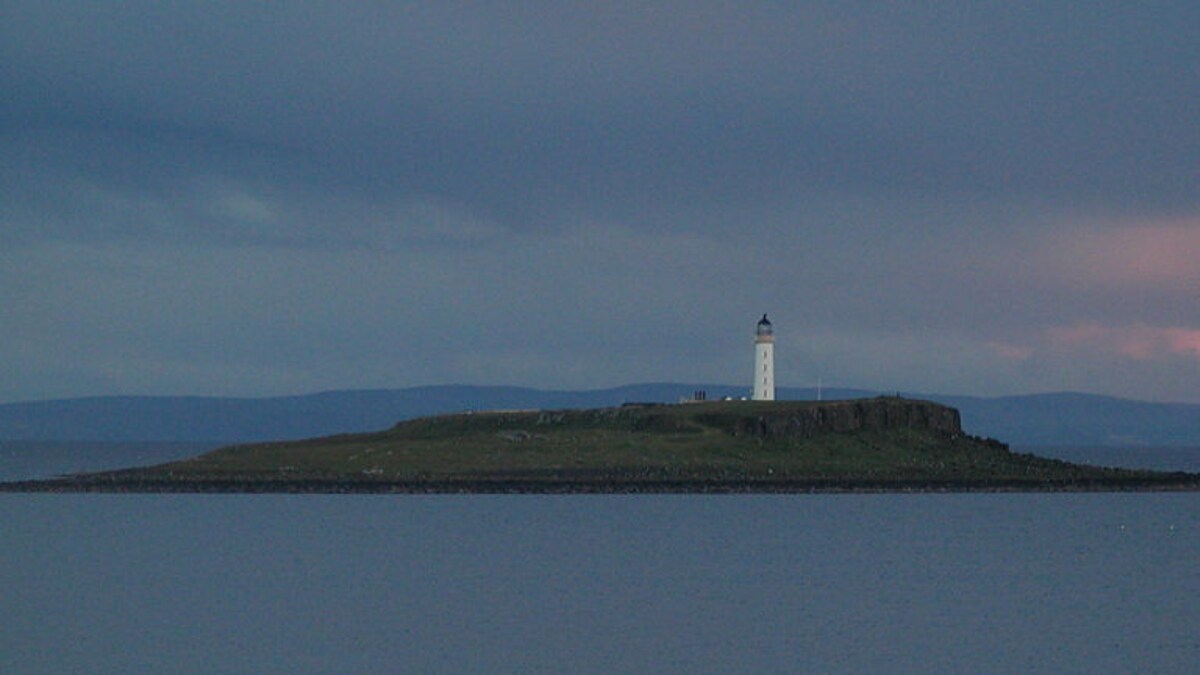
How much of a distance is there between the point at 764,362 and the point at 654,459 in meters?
22.8

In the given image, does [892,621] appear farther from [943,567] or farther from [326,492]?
[326,492]

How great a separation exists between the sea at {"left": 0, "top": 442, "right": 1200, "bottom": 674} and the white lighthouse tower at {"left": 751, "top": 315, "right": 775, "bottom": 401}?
108 feet

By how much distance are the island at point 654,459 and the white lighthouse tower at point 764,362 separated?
4.80 meters

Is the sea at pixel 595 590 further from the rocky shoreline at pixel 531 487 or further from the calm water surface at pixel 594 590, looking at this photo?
the rocky shoreline at pixel 531 487

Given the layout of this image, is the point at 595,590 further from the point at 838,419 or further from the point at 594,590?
the point at 838,419

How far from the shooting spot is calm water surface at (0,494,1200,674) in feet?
137

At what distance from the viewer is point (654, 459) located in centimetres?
11194

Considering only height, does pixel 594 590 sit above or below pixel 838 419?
below

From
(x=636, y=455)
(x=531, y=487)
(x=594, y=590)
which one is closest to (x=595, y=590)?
(x=594, y=590)

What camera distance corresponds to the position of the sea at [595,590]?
137ft

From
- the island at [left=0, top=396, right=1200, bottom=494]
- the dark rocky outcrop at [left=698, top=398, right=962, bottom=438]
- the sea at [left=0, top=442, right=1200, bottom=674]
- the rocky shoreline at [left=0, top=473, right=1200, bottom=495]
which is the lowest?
the sea at [left=0, top=442, right=1200, bottom=674]

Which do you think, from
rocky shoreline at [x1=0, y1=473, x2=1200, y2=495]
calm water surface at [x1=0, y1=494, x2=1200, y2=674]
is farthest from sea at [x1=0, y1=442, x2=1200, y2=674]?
rocky shoreline at [x1=0, y1=473, x2=1200, y2=495]

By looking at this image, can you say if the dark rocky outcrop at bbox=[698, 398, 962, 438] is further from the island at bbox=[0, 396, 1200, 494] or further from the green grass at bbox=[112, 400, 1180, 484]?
the green grass at bbox=[112, 400, 1180, 484]

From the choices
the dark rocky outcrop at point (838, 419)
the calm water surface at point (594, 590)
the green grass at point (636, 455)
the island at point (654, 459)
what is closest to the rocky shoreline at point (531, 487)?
the island at point (654, 459)
